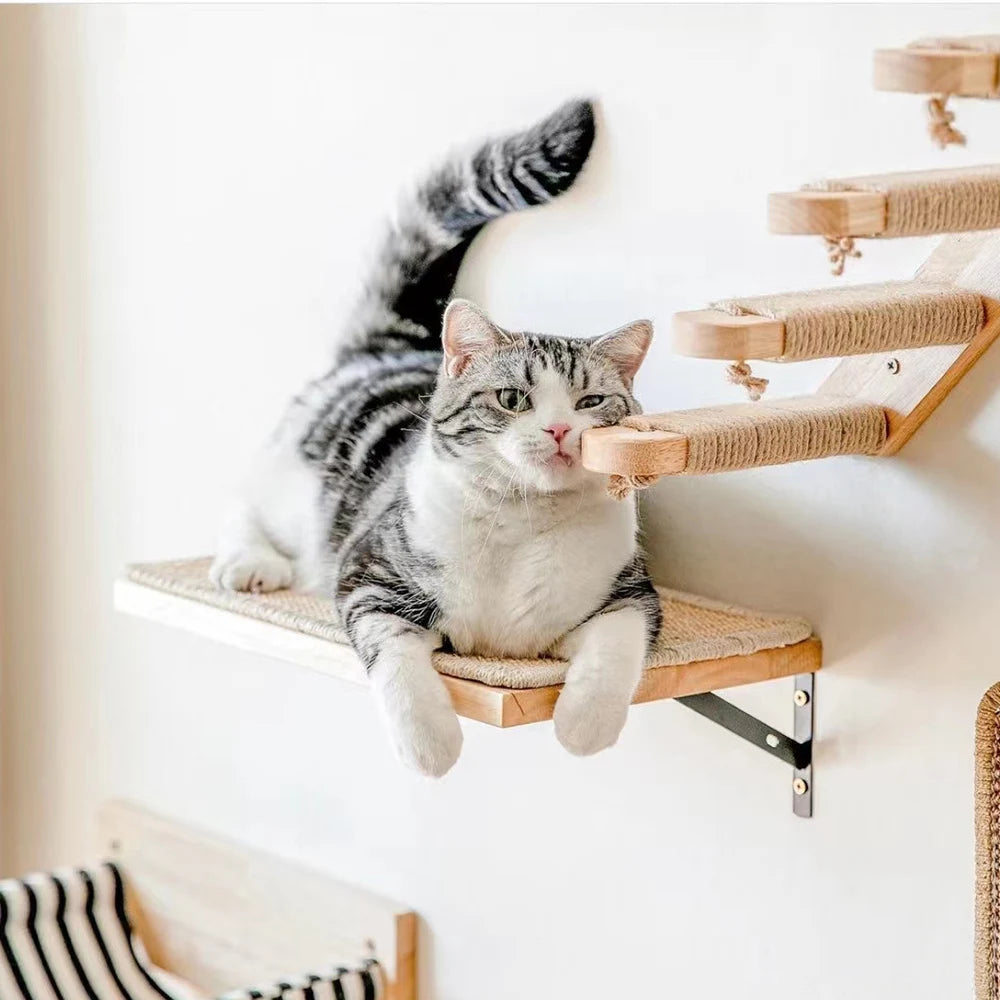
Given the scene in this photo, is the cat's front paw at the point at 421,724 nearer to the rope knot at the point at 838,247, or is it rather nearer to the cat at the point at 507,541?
the cat at the point at 507,541

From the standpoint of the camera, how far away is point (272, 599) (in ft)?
4.88

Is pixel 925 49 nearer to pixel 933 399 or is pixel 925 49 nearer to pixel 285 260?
pixel 933 399

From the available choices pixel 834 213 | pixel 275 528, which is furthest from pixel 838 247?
pixel 275 528

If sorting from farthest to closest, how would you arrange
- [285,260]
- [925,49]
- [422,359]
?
[285,260]
[422,359]
[925,49]

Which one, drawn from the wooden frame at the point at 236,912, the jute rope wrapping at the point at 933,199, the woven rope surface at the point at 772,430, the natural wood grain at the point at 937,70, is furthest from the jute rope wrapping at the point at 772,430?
the wooden frame at the point at 236,912

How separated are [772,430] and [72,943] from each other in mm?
1288

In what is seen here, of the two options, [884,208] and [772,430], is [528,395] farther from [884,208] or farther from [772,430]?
[884,208]

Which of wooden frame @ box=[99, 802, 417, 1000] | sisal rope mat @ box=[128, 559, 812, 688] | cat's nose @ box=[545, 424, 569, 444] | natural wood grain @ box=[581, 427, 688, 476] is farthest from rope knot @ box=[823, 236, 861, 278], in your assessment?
wooden frame @ box=[99, 802, 417, 1000]

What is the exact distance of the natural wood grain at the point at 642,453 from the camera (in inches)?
41.6

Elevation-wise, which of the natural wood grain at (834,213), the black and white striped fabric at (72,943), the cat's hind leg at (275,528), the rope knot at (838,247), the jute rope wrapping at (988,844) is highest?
the natural wood grain at (834,213)

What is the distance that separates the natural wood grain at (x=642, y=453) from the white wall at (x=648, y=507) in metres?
0.28

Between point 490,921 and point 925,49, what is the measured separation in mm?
1144

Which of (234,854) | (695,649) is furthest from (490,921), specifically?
(695,649)

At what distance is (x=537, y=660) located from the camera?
48.8 inches
